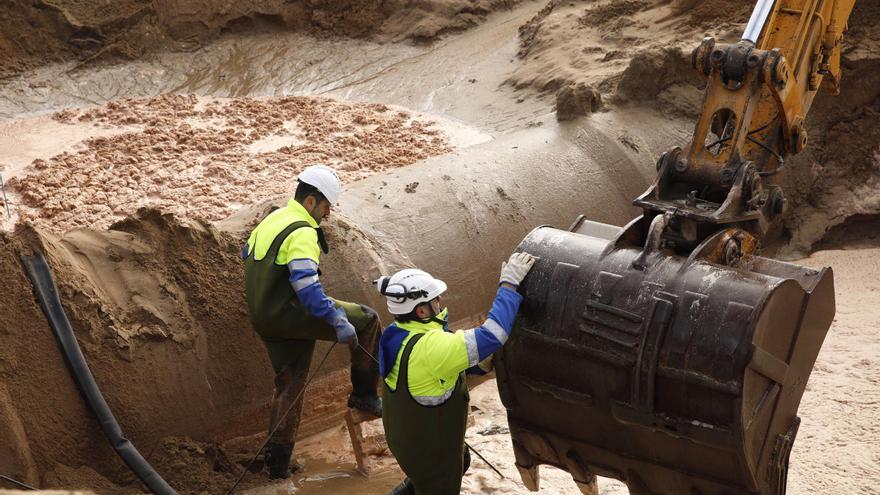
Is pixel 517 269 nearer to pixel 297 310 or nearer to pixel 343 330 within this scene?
pixel 343 330

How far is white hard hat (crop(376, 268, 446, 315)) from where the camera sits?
4.94 metres

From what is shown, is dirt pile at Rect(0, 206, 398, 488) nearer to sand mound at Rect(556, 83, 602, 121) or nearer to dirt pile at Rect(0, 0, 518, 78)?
sand mound at Rect(556, 83, 602, 121)

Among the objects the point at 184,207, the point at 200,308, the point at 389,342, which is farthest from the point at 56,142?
the point at 389,342

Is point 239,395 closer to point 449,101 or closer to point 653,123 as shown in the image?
point 653,123

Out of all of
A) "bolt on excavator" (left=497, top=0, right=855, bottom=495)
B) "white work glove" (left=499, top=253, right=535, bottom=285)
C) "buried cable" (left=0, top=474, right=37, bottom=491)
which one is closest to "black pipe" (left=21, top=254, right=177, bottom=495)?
"buried cable" (left=0, top=474, right=37, bottom=491)

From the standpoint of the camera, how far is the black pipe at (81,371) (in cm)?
589

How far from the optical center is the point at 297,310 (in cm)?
606

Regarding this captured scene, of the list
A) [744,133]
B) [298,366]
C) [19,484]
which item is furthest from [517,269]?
[19,484]

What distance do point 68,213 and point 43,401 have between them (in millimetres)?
3594

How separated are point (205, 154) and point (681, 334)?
694 centimetres

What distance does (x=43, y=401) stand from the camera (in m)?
5.84

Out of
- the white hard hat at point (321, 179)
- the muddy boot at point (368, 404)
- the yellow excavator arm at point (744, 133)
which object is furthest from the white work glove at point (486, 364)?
the white hard hat at point (321, 179)

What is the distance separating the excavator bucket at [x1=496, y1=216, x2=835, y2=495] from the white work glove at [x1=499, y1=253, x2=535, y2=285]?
0.06 meters

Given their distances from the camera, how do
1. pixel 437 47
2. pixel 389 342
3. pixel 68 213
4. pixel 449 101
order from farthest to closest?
pixel 437 47 → pixel 449 101 → pixel 68 213 → pixel 389 342
